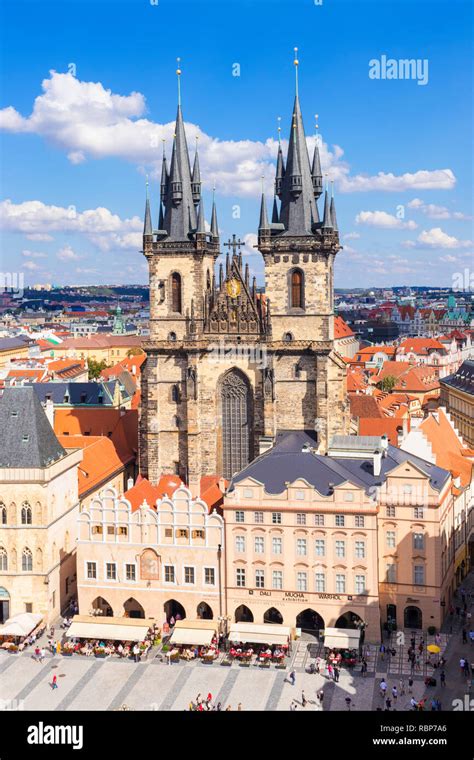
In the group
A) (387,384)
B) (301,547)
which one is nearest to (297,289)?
(301,547)

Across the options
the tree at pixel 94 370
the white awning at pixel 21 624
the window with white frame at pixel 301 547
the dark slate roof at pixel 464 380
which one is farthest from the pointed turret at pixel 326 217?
the tree at pixel 94 370

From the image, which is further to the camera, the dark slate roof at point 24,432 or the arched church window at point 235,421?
the arched church window at point 235,421

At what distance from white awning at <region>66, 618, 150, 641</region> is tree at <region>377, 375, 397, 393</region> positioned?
101459 mm

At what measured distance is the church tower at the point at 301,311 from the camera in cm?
7656

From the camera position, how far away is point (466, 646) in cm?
5803

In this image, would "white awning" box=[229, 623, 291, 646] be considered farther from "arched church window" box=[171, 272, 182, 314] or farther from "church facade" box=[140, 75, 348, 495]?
"arched church window" box=[171, 272, 182, 314]

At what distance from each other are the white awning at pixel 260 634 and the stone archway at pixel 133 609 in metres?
8.69

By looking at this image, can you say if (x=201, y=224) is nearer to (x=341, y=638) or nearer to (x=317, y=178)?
(x=317, y=178)

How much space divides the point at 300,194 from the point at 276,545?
33611mm

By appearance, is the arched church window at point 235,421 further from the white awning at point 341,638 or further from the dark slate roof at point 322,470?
the white awning at point 341,638

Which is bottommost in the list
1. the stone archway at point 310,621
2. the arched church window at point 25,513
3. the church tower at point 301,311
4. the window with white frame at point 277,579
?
the stone archway at point 310,621

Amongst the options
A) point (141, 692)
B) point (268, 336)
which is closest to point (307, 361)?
point (268, 336)

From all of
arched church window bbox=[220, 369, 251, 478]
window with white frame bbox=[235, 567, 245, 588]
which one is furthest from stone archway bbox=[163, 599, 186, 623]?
arched church window bbox=[220, 369, 251, 478]
